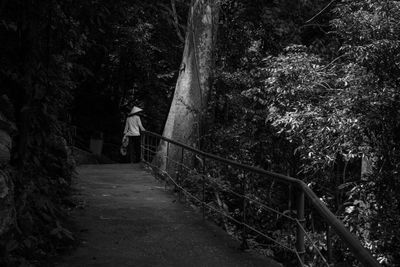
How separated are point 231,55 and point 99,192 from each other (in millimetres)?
6183

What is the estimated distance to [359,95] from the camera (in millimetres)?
8016

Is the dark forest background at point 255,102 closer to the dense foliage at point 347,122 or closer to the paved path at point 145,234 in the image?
the dense foliage at point 347,122

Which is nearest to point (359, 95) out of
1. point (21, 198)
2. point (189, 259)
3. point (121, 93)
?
point (189, 259)

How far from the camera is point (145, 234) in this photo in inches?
247

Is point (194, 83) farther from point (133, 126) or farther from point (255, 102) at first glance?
point (133, 126)

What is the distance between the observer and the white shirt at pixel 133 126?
46.1 ft

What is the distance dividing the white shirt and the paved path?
14.8 ft

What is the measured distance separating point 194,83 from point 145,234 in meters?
5.93

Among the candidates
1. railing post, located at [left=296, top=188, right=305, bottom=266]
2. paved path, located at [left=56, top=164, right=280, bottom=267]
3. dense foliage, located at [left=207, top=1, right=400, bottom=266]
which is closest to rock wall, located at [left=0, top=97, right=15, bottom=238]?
paved path, located at [left=56, top=164, right=280, bottom=267]

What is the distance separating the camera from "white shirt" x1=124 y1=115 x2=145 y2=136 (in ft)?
46.1

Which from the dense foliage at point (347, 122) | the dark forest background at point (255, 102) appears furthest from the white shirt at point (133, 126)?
the dense foliage at point (347, 122)

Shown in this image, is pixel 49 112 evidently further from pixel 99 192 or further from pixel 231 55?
pixel 231 55

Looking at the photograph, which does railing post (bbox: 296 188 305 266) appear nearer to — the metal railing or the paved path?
the paved path

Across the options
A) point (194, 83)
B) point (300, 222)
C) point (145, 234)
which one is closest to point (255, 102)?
point (194, 83)
